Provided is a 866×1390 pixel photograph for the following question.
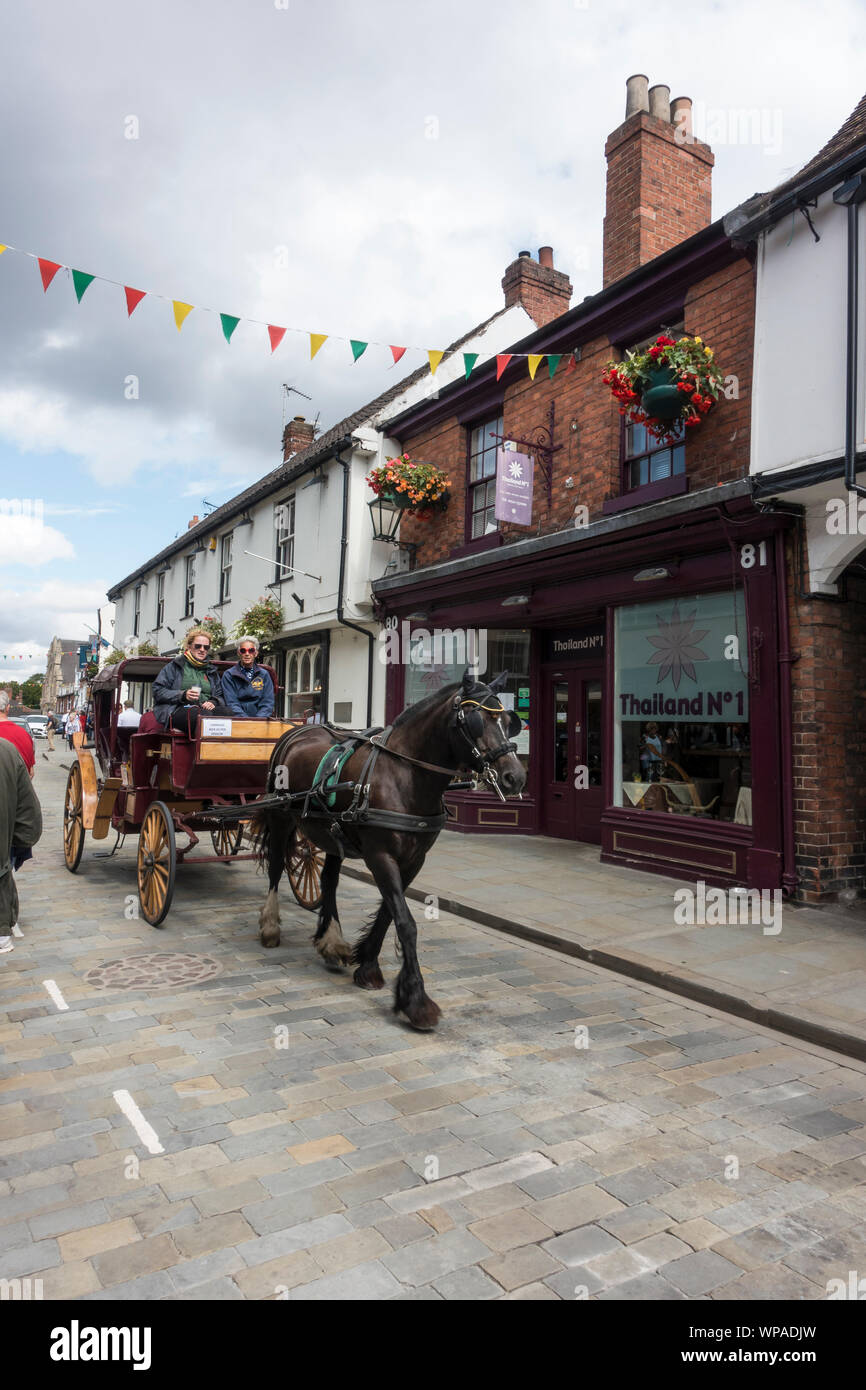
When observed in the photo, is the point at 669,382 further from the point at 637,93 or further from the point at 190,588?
the point at 190,588

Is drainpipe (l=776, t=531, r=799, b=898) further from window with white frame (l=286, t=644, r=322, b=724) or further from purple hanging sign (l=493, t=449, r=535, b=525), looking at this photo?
window with white frame (l=286, t=644, r=322, b=724)

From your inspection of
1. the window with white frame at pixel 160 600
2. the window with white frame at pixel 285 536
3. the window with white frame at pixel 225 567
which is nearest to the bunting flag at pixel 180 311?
the window with white frame at pixel 285 536

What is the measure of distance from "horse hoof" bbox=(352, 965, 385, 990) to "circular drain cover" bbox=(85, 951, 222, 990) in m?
1.00

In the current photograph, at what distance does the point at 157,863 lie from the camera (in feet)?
22.7

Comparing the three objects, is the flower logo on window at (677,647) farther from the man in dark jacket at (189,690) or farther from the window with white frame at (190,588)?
the window with white frame at (190,588)

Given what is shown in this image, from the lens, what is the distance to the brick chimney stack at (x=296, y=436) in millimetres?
23469

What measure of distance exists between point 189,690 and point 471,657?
621cm

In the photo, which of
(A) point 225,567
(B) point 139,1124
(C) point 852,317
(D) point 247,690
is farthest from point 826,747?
(A) point 225,567

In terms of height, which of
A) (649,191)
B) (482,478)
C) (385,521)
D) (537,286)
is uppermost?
(537,286)

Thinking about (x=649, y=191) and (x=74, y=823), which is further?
(x=649, y=191)

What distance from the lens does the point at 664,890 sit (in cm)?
848

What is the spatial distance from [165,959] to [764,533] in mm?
6606

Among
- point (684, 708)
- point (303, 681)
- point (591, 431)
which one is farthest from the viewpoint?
point (303, 681)
